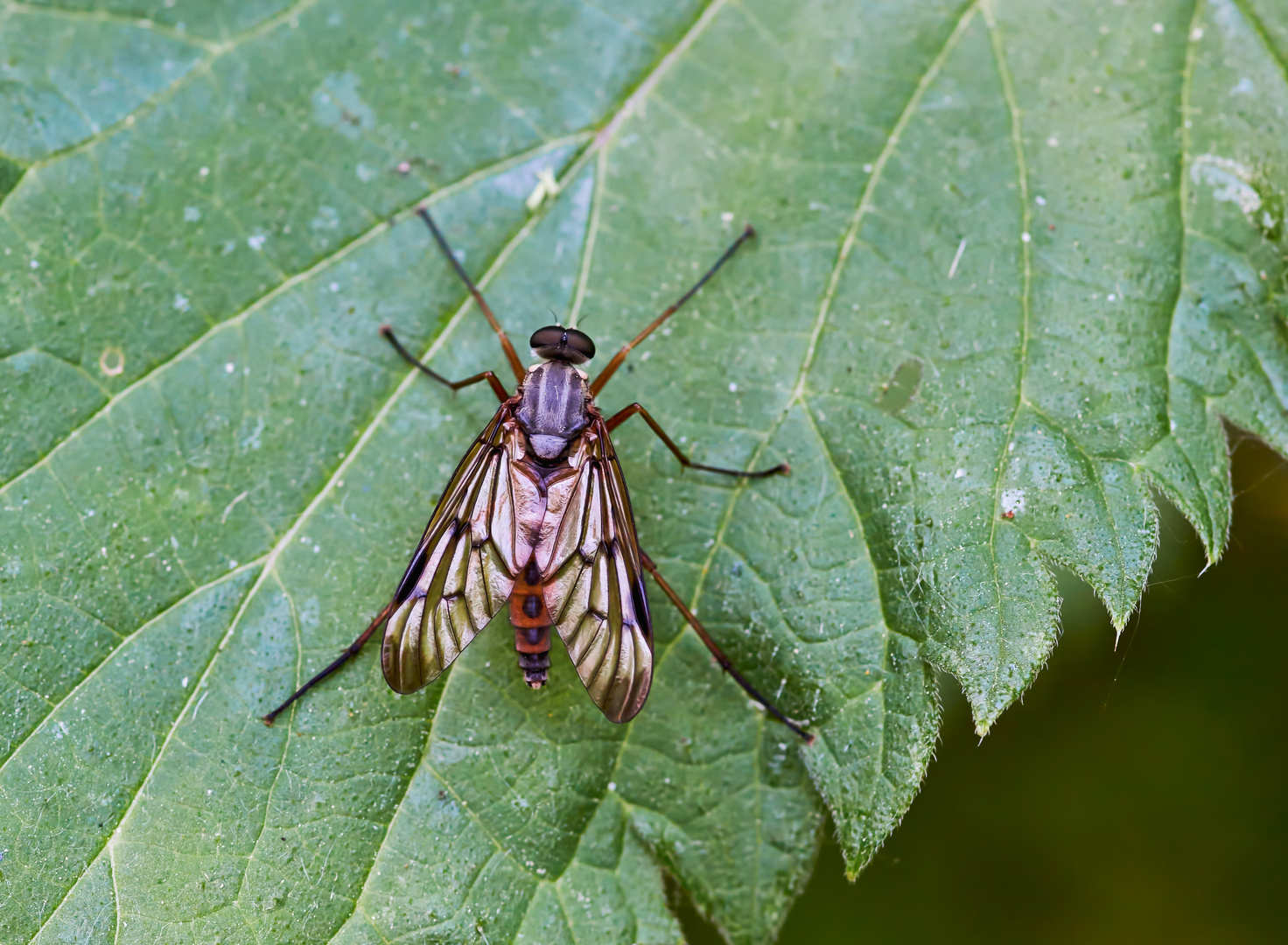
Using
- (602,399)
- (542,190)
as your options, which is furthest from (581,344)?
(542,190)

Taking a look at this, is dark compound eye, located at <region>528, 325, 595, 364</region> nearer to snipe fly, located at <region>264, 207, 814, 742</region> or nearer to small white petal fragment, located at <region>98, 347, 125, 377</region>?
snipe fly, located at <region>264, 207, 814, 742</region>

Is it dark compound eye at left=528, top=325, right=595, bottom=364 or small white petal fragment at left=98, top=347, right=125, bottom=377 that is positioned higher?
dark compound eye at left=528, top=325, right=595, bottom=364

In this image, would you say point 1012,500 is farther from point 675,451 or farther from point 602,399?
point 602,399

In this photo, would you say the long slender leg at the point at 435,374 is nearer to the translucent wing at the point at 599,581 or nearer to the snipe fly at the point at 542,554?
the snipe fly at the point at 542,554

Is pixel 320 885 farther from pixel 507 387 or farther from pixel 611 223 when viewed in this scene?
pixel 611 223

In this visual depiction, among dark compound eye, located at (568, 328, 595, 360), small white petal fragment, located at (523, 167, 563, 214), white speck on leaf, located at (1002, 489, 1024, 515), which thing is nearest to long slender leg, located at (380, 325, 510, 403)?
dark compound eye, located at (568, 328, 595, 360)

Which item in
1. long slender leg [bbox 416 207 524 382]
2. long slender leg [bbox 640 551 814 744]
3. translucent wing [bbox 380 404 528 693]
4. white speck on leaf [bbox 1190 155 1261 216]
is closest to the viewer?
translucent wing [bbox 380 404 528 693]

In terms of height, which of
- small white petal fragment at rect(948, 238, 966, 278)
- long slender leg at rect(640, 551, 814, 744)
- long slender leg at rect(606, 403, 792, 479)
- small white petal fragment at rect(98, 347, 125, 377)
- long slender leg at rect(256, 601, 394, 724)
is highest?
small white petal fragment at rect(948, 238, 966, 278)

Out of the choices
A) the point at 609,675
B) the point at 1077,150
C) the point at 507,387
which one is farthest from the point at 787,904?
the point at 1077,150
